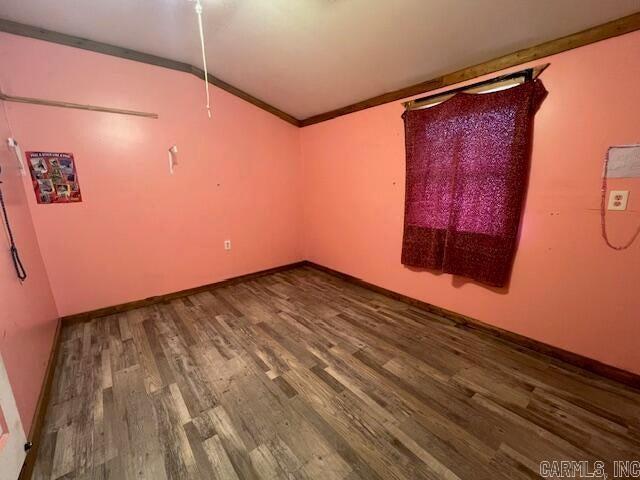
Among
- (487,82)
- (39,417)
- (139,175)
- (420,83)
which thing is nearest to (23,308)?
(39,417)

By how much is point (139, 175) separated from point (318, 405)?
2635 millimetres

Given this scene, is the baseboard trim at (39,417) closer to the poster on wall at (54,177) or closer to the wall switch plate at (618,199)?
the poster on wall at (54,177)

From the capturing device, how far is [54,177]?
2.18 metres

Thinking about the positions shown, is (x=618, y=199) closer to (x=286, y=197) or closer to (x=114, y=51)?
(x=286, y=197)

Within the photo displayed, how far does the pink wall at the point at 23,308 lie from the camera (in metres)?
1.26

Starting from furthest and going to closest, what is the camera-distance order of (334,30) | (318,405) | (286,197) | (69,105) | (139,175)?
(286,197) < (139,175) < (69,105) < (334,30) < (318,405)

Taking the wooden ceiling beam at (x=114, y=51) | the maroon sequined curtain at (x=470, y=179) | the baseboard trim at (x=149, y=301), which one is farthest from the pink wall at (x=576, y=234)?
the baseboard trim at (x=149, y=301)

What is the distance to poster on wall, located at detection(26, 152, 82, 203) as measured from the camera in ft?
6.91

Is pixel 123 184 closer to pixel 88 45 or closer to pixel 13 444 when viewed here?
pixel 88 45

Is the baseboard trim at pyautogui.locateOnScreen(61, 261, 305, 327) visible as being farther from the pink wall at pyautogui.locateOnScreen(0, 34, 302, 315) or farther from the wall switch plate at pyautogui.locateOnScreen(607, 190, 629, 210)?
the wall switch plate at pyautogui.locateOnScreen(607, 190, 629, 210)

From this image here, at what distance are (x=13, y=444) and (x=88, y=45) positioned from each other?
2867 millimetres

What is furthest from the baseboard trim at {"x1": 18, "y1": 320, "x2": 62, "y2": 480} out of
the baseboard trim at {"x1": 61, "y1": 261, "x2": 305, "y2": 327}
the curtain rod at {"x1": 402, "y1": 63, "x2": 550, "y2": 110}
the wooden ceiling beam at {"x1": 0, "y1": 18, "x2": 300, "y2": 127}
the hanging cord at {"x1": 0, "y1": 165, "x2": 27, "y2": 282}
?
the curtain rod at {"x1": 402, "y1": 63, "x2": 550, "y2": 110}

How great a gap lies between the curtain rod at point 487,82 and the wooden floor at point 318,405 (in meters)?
1.97

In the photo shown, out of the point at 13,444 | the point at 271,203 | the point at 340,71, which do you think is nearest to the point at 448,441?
the point at 13,444
